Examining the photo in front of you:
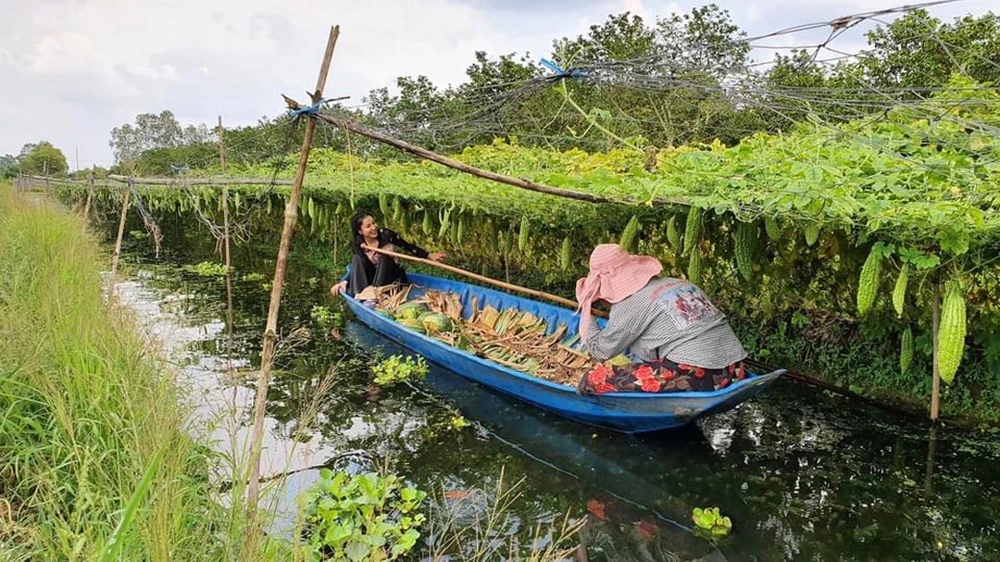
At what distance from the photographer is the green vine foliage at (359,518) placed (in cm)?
359

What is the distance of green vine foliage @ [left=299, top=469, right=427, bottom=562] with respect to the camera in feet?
11.8

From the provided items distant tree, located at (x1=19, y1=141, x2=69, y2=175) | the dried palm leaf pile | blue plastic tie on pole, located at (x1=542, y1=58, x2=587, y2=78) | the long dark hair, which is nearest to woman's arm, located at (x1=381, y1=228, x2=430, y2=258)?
the long dark hair

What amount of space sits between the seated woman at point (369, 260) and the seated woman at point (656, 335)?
4.32m

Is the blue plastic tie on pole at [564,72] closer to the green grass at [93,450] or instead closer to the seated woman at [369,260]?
the green grass at [93,450]

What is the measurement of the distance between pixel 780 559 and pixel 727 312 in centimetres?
378

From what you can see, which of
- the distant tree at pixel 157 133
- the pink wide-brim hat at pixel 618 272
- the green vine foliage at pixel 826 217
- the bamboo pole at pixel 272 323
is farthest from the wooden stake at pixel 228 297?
the distant tree at pixel 157 133

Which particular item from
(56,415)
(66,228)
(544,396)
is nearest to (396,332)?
(544,396)

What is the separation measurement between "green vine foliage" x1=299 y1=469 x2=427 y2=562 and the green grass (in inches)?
24.4

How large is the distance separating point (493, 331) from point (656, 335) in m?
2.88

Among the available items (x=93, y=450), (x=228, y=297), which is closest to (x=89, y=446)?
(x=93, y=450)

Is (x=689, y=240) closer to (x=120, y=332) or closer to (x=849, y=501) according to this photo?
(x=849, y=501)

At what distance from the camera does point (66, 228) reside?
35.6 feet

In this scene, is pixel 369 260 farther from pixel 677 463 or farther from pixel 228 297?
pixel 677 463

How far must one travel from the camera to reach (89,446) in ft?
11.9
